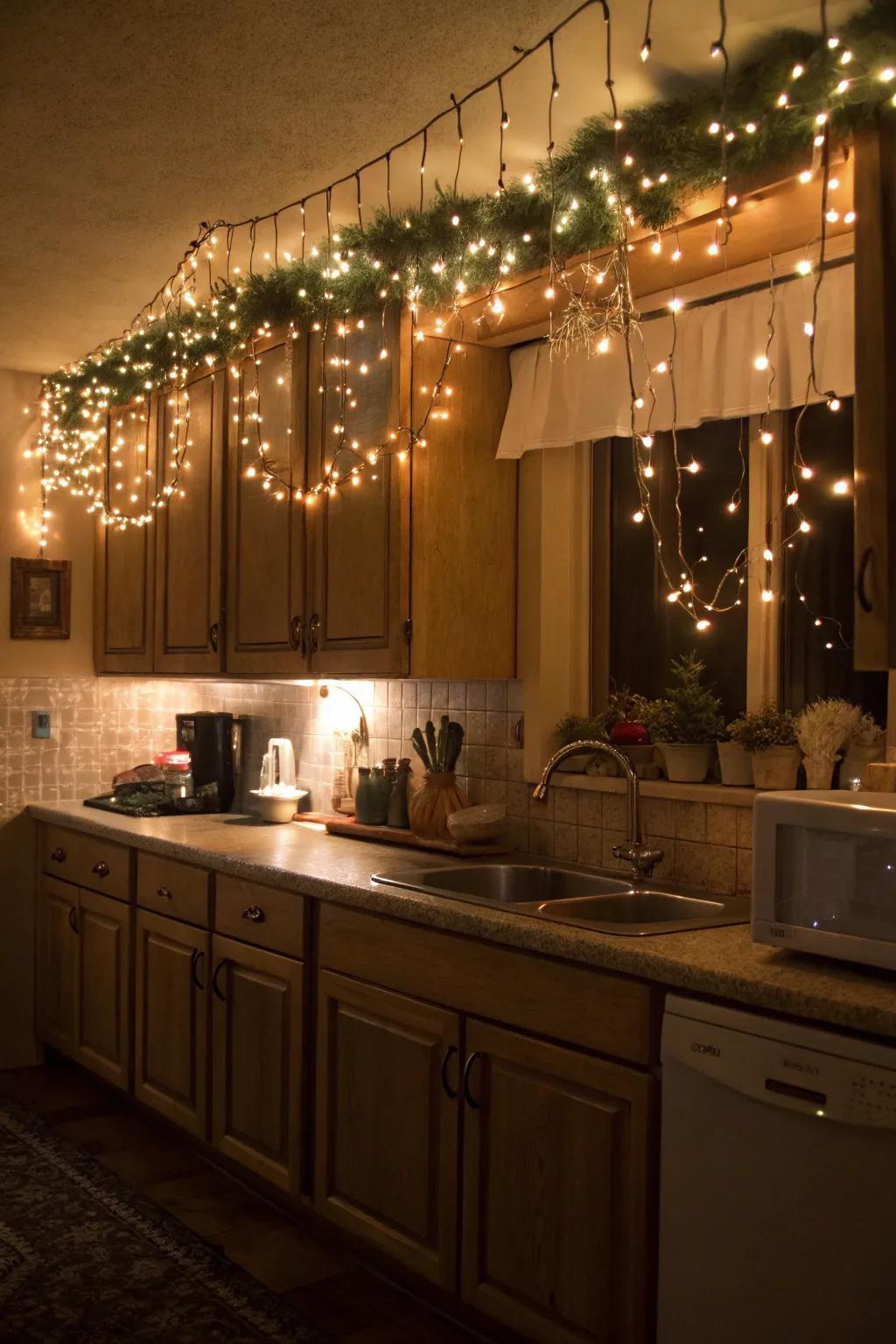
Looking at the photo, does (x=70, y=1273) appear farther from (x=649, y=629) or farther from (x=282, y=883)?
(x=649, y=629)

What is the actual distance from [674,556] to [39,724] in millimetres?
2525

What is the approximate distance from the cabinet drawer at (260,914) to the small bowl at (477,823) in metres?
0.48

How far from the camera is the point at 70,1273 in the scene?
9.13ft

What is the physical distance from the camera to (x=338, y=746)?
4008 millimetres

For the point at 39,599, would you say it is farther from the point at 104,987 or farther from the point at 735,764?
the point at 735,764

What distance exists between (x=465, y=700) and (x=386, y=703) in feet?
1.24

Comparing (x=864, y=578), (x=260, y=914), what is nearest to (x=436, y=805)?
(x=260, y=914)

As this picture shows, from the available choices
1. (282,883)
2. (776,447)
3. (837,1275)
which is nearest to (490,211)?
(776,447)

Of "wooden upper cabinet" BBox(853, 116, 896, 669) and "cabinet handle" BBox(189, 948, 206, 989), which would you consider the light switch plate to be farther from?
"wooden upper cabinet" BBox(853, 116, 896, 669)

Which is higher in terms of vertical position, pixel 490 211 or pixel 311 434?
pixel 490 211

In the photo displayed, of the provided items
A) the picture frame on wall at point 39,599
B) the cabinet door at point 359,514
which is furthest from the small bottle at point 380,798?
the picture frame on wall at point 39,599

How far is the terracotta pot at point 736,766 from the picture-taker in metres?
2.73

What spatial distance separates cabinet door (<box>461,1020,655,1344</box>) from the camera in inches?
81.0

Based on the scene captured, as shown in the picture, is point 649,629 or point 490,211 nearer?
point 490,211
